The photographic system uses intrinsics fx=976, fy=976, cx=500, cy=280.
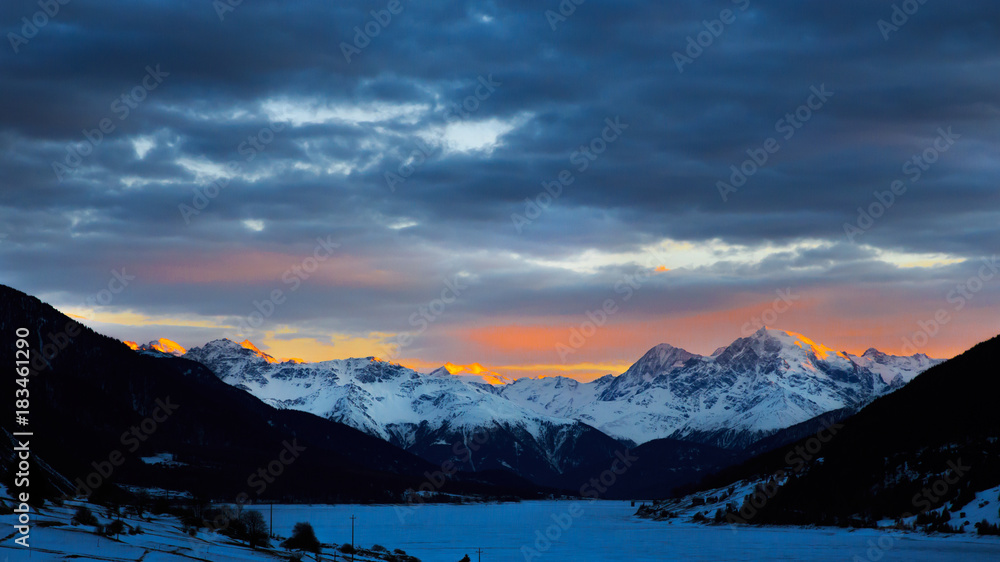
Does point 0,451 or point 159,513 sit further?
point 159,513

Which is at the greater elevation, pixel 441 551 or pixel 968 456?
pixel 968 456

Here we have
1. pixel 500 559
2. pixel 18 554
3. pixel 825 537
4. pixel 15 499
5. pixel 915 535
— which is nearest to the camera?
pixel 18 554

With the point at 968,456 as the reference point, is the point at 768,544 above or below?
below

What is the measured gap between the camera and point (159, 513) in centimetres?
16250

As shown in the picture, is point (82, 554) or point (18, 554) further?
point (82, 554)

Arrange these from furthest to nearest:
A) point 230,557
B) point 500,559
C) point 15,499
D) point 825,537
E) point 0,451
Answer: point 825,537
point 500,559
point 0,451
point 15,499
point 230,557

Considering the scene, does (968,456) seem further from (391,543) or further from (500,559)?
(391,543)

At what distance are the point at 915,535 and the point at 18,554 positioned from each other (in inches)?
6207

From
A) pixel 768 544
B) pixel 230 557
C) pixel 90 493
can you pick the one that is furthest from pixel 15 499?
pixel 768 544

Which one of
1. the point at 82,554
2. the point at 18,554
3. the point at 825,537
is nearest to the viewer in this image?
the point at 18,554

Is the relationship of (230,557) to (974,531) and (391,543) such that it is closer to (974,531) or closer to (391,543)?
(391,543)

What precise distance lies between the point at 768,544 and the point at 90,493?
135 metres

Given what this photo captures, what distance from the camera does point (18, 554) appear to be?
69.1 meters

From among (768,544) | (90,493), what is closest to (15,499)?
(90,493)
